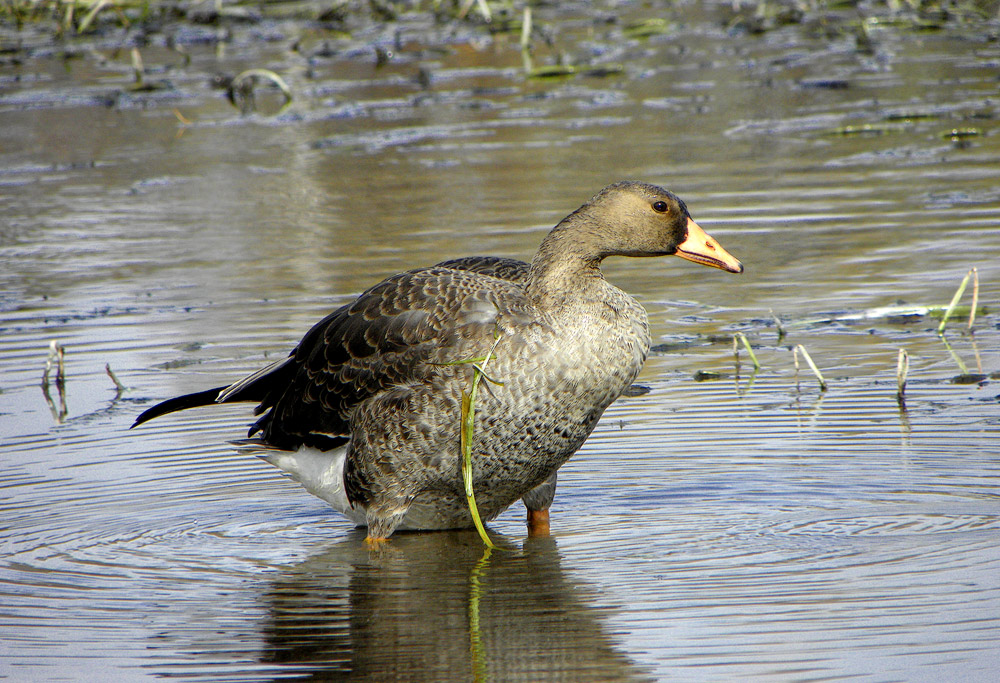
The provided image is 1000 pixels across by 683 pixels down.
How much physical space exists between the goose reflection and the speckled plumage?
30cm

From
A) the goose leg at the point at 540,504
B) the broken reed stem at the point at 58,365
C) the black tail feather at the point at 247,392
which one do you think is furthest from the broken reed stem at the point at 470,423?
the broken reed stem at the point at 58,365

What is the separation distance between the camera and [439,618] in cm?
534

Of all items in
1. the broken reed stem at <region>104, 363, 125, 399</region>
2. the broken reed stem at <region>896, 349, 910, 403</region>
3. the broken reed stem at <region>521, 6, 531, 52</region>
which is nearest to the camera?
the broken reed stem at <region>896, 349, 910, 403</region>

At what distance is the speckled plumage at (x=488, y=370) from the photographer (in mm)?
5918

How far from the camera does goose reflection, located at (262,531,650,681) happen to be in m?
4.83

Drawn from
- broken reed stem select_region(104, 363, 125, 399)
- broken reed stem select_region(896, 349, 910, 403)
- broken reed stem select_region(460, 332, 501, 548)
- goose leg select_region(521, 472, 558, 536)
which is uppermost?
broken reed stem select_region(460, 332, 501, 548)

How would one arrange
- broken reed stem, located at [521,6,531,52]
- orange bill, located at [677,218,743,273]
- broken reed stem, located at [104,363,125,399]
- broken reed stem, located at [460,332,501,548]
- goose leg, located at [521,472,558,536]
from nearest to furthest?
broken reed stem, located at [460,332,501,548] < orange bill, located at [677,218,743,273] < goose leg, located at [521,472,558,536] < broken reed stem, located at [104,363,125,399] < broken reed stem, located at [521,6,531,52]

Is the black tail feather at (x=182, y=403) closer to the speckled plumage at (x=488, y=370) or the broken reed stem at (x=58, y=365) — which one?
the speckled plumage at (x=488, y=370)

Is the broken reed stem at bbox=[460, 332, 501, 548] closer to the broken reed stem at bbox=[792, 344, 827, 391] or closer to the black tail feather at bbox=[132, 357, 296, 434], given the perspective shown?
the black tail feather at bbox=[132, 357, 296, 434]

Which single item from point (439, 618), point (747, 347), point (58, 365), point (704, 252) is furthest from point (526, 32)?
point (439, 618)

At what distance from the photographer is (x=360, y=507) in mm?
6449

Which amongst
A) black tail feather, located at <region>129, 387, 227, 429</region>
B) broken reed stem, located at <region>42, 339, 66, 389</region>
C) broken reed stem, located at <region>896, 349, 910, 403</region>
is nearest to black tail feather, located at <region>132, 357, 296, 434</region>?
black tail feather, located at <region>129, 387, 227, 429</region>

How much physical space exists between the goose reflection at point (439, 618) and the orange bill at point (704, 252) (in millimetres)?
1362

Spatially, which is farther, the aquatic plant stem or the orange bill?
the orange bill
